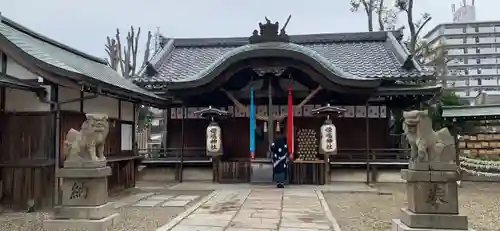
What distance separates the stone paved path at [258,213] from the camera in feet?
21.8

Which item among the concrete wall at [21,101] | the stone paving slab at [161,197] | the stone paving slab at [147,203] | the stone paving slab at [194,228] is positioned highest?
the concrete wall at [21,101]

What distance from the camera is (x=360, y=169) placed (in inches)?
545

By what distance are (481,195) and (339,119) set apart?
524 cm

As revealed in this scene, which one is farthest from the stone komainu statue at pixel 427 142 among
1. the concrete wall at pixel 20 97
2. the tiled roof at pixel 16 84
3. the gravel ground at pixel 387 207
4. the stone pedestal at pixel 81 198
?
the concrete wall at pixel 20 97

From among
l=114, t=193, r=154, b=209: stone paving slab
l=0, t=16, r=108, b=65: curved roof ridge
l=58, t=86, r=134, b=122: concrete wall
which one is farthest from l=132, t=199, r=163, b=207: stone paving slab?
l=0, t=16, r=108, b=65: curved roof ridge

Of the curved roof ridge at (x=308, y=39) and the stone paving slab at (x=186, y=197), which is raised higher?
the curved roof ridge at (x=308, y=39)

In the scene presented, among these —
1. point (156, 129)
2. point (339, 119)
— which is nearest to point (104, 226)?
point (339, 119)

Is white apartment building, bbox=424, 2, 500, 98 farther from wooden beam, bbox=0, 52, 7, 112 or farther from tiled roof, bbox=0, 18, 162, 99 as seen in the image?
wooden beam, bbox=0, 52, 7, 112

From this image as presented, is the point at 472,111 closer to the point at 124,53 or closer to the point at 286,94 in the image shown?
the point at 286,94

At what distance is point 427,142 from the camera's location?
5.86m

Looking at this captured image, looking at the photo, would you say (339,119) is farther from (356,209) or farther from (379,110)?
(356,209)

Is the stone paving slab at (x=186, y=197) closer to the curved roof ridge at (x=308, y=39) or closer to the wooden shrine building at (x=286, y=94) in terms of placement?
the wooden shrine building at (x=286, y=94)

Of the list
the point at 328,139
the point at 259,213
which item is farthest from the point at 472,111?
the point at 259,213

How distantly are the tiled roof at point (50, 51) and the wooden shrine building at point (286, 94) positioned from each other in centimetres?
266
